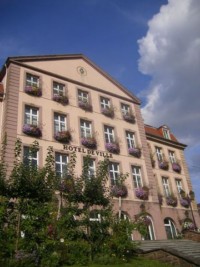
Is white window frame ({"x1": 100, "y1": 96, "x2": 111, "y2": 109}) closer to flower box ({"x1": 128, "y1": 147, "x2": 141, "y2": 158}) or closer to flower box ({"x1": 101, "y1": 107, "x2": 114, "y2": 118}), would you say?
flower box ({"x1": 101, "y1": 107, "x2": 114, "y2": 118})

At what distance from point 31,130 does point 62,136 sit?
8.02 feet

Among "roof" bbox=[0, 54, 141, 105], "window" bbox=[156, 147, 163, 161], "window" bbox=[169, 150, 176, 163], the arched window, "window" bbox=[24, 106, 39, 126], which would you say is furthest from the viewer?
"window" bbox=[169, 150, 176, 163]

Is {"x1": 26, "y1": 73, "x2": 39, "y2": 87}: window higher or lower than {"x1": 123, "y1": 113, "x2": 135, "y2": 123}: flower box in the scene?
higher

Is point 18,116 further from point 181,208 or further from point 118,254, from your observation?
point 181,208

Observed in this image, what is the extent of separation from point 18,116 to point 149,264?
528 inches

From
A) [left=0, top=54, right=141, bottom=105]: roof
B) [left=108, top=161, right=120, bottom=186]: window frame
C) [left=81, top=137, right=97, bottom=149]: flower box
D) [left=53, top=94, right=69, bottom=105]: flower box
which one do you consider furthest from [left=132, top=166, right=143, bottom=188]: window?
[left=53, top=94, right=69, bottom=105]: flower box

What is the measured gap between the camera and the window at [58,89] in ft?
85.0

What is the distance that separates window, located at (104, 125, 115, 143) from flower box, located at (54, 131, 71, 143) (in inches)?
175

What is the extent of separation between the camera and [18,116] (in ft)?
72.7

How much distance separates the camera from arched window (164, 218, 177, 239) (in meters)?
27.5

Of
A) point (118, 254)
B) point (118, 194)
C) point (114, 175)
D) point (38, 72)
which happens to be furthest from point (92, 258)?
point (38, 72)

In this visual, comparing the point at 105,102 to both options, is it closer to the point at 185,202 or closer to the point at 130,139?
the point at 130,139

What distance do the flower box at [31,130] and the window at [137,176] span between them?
30.2 feet

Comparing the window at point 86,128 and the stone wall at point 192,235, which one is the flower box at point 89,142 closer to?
the window at point 86,128
